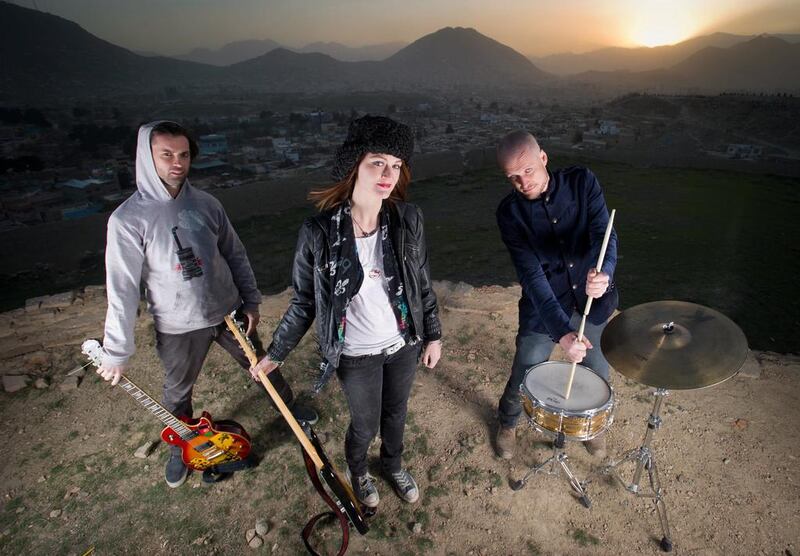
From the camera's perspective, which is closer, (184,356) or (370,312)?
(370,312)

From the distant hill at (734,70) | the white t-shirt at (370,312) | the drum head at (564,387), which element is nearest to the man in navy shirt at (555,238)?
the drum head at (564,387)

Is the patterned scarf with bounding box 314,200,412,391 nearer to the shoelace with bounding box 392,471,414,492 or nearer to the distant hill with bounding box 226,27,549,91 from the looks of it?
the shoelace with bounding box 392,471,414,492

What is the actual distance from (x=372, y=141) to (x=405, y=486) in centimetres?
269

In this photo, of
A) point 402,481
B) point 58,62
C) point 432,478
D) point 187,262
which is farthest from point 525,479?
point 58,62

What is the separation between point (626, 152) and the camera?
97.6 feet

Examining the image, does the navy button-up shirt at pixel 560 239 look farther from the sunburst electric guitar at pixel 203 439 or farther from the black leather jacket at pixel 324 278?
the sunburst electric guitar at pixel 203 439

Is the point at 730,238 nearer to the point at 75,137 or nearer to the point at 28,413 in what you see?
the point at 28,413

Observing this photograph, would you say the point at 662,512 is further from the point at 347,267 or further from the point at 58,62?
the point at 58,62

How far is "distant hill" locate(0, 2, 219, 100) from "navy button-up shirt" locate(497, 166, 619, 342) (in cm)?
5513

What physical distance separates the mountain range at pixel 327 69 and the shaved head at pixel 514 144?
5444cm

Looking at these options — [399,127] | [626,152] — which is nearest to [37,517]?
[399,127]

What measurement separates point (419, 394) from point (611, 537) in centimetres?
207

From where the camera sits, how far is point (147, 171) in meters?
2.64

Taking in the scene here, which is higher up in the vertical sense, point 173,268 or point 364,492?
point 173,268
